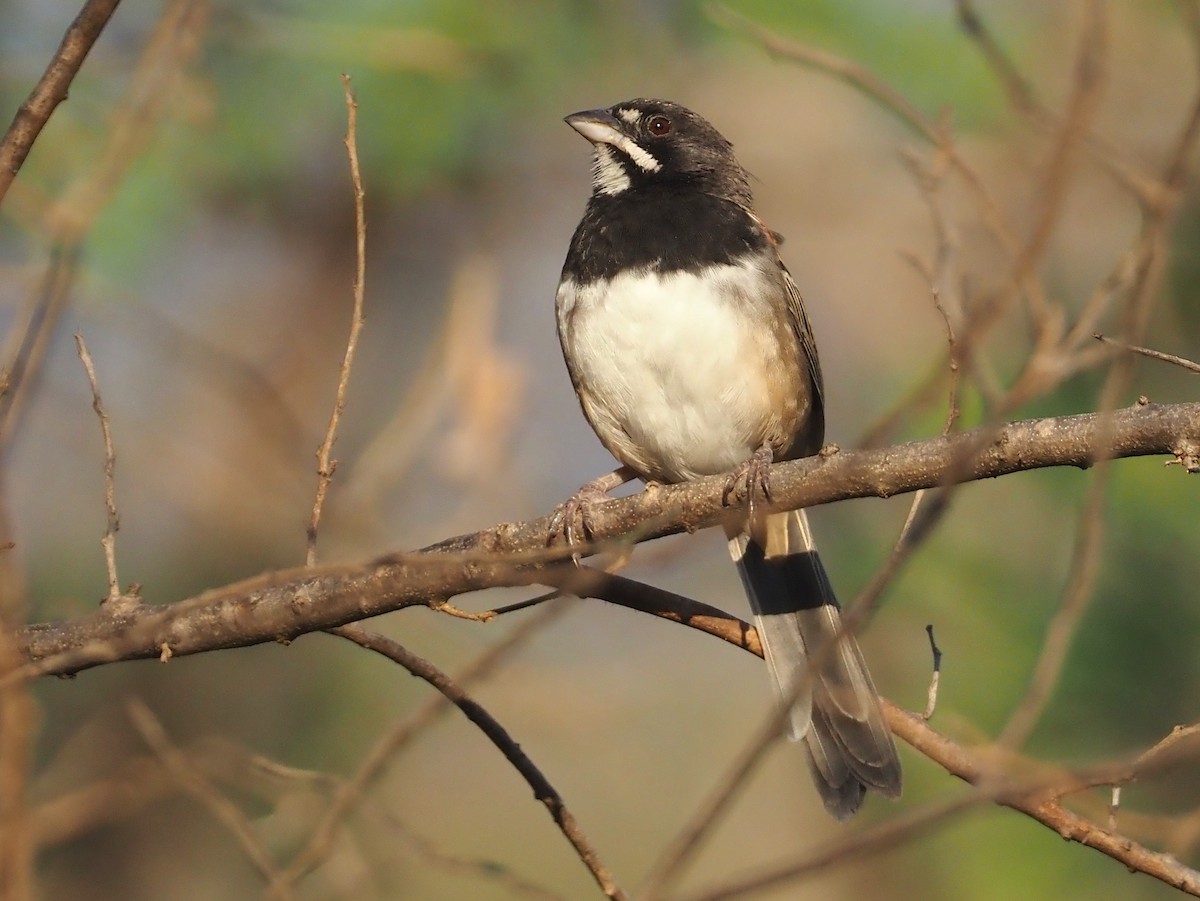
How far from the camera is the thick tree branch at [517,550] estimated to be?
2570mm

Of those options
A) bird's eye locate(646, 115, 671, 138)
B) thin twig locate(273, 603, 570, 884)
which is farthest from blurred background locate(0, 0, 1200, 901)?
bird's eye locate(646, 115, 671, 138)

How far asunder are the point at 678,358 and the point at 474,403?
1419 mm

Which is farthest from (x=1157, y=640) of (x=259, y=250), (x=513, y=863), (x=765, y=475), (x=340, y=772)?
(x=513, y=863)

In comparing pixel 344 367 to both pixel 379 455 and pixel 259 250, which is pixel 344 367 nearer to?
pixel 379 455

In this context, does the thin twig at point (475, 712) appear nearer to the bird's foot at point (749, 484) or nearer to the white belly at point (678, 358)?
the bird's foot at point (749, 484)

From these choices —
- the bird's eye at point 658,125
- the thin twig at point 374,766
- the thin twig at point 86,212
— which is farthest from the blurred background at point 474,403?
the bird's eye at point 658,125

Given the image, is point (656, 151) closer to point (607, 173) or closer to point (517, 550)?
point (607, 173)

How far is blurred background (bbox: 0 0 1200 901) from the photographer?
5.41 m

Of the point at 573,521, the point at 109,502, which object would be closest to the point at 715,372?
the point at 573,521

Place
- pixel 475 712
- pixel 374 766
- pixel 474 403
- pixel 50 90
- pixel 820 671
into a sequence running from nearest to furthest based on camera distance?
pixel 50 90
pixel 374 766
pixel 475 712
pixel 820 671
pixel 474 403

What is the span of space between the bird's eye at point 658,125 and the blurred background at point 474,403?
85 cm

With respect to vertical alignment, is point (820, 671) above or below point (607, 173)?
below

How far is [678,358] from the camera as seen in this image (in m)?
4.37

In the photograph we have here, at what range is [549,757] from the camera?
8.45 meters
